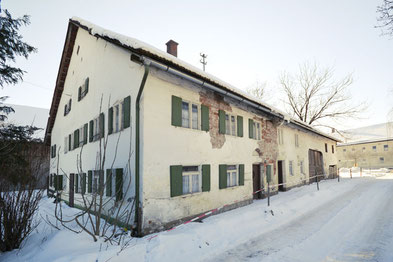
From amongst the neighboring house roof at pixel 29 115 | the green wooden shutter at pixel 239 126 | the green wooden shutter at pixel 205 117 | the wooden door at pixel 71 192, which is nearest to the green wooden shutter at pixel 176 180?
the green wooden shutter at pixel 205 117

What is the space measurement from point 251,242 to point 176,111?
485 centimetres

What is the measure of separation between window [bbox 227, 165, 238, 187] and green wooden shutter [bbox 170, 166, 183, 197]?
3.26m

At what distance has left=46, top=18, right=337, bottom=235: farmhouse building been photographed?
23.3ft

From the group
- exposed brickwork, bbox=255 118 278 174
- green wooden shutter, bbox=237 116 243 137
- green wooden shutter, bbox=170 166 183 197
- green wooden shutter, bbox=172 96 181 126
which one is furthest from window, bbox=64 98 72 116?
exposed brickwork, bbox=255 118 278 174

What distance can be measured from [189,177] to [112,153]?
3169 mm

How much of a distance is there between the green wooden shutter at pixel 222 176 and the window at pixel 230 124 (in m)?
1.72

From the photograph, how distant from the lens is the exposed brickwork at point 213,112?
945 cm

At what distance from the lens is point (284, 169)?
50.8 feet

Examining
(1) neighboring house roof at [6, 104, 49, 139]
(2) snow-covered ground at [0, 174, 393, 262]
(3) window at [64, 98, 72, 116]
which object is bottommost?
(2) snow-covered ground at [0, 174, 393, 262]

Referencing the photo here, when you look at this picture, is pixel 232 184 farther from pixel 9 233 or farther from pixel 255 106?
pixel 9 233

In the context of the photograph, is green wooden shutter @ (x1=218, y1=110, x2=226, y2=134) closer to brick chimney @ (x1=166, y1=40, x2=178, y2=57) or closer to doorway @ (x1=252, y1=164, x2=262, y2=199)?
doorway @ (x1=252, y1=164, x2=262, y2=199)

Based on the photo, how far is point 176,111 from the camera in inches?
317

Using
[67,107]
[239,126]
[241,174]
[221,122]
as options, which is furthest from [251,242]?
[67,107]

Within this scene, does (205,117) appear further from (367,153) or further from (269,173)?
(367,153)
